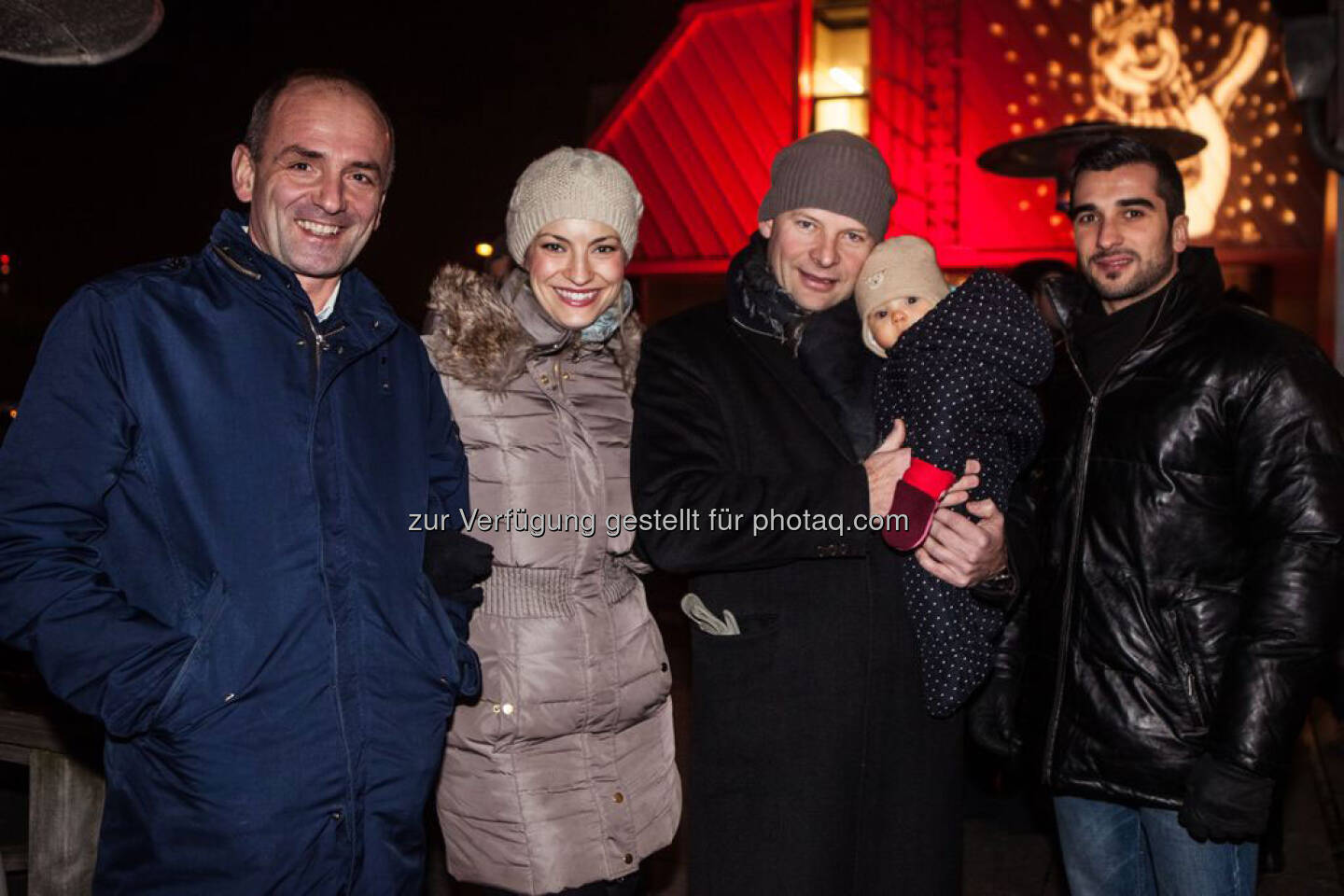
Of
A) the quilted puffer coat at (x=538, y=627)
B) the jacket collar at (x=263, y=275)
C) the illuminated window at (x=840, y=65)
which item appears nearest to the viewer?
the jacket collar at (x=263, y=275)

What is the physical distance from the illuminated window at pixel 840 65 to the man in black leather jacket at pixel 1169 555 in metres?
9.23

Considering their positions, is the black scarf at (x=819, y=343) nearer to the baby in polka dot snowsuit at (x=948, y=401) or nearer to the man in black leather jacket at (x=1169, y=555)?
the baby in polka dot snowsuit at (x=948, y=401)

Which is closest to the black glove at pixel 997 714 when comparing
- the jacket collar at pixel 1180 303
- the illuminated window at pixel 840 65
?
the jacket collar at pixel 1180 303

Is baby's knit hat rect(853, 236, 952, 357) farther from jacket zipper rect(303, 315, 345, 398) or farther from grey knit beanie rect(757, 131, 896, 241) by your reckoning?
jacket zipper rect(303, 315, 345, 398)

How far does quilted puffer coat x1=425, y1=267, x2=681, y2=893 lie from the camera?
2799mm

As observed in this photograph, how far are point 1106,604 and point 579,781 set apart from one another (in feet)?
4.79

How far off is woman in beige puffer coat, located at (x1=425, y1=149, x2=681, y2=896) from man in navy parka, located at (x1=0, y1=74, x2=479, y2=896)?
343 mm

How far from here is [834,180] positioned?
303 cm

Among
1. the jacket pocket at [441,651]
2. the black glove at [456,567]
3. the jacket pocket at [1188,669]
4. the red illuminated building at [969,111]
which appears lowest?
the jacket pocket at [1188,669]

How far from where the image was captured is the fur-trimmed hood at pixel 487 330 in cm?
283

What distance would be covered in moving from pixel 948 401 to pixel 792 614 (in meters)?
0.66

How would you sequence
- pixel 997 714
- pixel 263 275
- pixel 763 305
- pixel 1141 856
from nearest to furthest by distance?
1. pixel 263 275
2. pixel 763 305
3. pixel 1141 856
4. pixel 997 714

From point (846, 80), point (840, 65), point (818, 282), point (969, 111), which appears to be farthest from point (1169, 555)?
point (840, 65)

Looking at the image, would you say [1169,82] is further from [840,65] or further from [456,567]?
[456,567]
